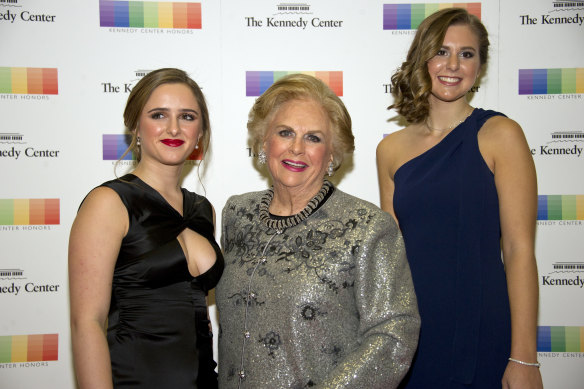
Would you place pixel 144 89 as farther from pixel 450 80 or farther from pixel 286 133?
pixel 450 80

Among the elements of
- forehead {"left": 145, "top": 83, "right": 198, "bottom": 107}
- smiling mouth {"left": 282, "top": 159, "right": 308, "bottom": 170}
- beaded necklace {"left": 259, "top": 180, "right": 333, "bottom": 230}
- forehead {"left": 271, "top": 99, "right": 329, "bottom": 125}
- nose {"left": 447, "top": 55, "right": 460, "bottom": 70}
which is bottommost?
beaded necklace {"left": 259, "top": 180, "right": 333, "bottom": 230}

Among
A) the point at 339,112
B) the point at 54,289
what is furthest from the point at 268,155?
the point at 54,289

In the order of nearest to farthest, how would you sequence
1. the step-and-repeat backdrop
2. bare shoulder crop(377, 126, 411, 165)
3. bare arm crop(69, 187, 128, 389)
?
1. bare arm crop(69, 187, 128, 389)
2. bare shoulder crop(377, 126, 411, 165)
3. the step-and-repeat backdrop

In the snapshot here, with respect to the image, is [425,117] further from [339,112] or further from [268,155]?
[268,155]

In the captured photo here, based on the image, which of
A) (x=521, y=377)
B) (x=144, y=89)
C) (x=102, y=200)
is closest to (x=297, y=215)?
(x=102, y=200)

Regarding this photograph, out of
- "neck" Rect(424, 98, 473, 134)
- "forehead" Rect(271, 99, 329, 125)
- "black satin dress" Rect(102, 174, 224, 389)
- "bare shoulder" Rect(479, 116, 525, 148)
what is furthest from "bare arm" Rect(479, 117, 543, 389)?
"black satin dress" Rect(102, 174, 224, 389)

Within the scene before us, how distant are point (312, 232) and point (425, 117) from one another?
3.02 ft

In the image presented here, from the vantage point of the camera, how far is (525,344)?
69.0 inches

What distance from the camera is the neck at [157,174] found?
6.15 feet

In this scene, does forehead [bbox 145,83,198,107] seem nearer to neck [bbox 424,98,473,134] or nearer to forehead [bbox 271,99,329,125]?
forehead [bbox 271,99,329,125]

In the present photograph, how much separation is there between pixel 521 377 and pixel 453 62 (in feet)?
4.17

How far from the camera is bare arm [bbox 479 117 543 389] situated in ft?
5.78

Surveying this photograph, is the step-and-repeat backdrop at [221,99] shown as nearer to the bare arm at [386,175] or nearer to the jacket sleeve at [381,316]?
the bare arm at [386,175]

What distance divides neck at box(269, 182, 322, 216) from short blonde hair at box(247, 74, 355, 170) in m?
0.18
